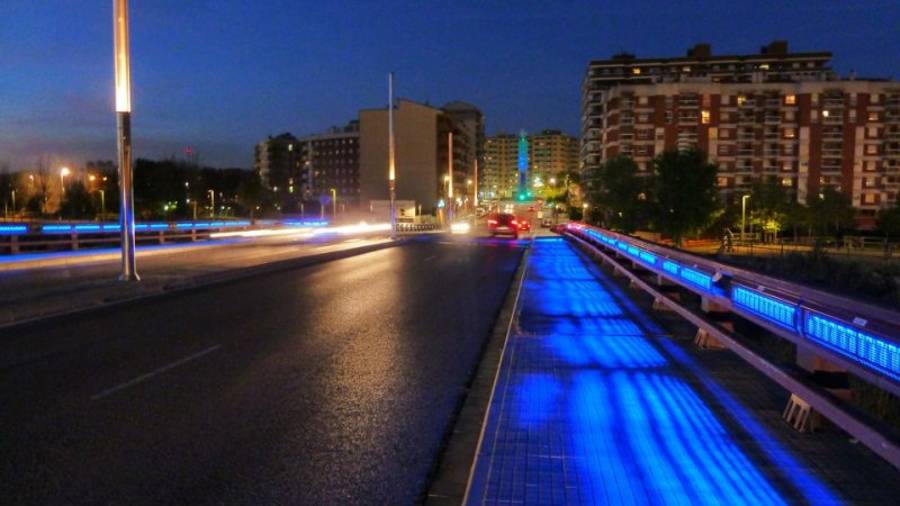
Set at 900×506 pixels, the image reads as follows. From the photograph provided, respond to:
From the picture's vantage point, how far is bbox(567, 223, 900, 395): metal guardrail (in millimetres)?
4105

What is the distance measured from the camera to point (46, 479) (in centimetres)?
490

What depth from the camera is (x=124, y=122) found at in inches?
682

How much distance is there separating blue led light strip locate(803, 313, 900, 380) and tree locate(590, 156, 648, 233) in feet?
189

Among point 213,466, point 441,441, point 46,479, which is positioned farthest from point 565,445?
point 46,479

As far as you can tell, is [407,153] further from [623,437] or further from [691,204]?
[623,437]

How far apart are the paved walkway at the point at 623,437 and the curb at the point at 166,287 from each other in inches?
343

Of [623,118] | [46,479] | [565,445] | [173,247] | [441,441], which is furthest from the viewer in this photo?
[623,118]

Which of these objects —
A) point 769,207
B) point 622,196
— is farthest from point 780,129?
point 622,196

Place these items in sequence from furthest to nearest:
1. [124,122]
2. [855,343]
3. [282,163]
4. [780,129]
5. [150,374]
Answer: [282,163]
[780,129]
[124,122]
[150,374]
[855,343]

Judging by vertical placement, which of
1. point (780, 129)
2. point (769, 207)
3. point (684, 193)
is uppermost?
point (780, 129)

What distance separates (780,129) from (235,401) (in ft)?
353

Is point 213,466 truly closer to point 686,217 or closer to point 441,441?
point 441,441

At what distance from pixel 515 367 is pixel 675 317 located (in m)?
4.33

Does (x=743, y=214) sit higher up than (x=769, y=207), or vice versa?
(x=769, y=207)
